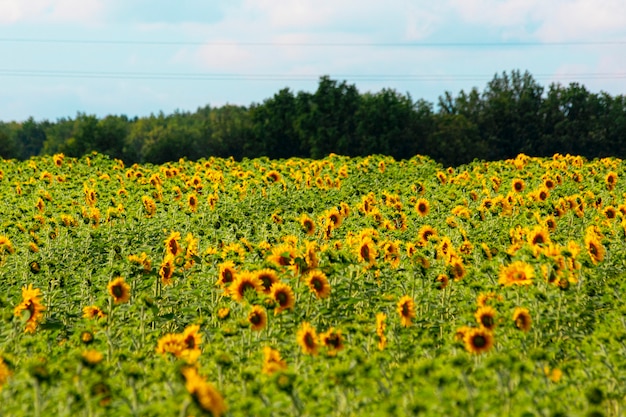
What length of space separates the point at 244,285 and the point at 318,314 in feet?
2.74

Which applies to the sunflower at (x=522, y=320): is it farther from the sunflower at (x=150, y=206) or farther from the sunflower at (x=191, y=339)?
the sunflower at (x=150, y=206)

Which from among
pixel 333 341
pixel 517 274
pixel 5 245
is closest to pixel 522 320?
pixel 517 274

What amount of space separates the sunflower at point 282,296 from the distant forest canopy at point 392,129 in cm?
4729

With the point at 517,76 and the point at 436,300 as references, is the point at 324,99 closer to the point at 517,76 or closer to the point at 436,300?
the point at 517,76

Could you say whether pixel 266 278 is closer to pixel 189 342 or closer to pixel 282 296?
pixel 282 296

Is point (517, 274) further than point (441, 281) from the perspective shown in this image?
No

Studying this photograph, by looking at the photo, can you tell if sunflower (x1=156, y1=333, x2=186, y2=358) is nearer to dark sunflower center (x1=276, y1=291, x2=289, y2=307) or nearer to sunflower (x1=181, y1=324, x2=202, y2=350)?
sunflower (x1=181, y1=324, x2=202, y2=350)

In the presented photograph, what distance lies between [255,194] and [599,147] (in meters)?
58.9

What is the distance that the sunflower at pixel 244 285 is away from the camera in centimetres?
707

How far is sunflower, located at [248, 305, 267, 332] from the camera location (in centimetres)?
674

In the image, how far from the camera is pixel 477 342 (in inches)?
239

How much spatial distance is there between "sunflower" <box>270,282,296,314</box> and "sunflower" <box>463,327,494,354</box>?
5.45ft

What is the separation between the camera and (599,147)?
232 feet

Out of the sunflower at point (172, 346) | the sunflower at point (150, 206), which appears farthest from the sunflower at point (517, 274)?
the sunflower at point (150, 206)
